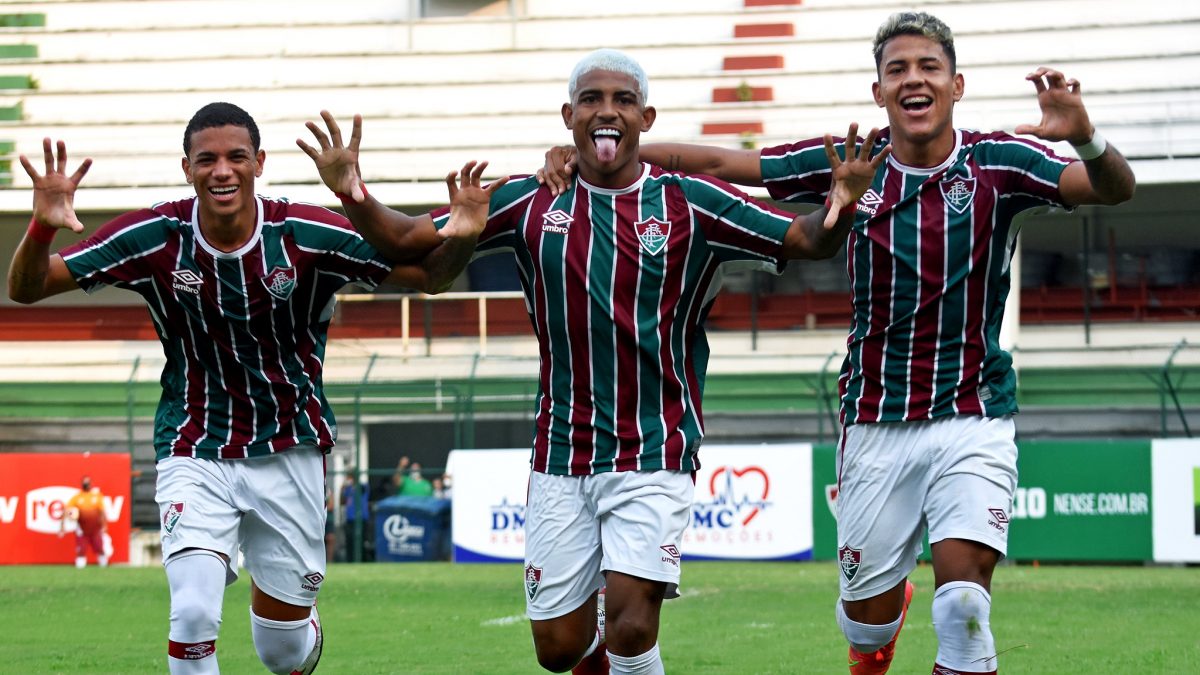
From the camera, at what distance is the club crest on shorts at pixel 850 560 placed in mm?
6465

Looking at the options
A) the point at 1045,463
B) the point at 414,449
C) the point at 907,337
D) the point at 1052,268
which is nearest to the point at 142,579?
the point at 414,449

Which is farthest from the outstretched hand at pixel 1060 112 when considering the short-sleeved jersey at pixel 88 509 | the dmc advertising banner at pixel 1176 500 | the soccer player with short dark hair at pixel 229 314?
the short-sleeved jersey at pixel 88 509

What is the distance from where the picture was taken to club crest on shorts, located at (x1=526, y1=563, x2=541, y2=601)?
603 cm

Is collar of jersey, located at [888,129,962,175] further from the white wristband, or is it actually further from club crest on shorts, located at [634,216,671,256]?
club crest on shorts, located at [634,216,671,256]

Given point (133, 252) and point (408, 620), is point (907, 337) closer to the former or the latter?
point (133, 252)

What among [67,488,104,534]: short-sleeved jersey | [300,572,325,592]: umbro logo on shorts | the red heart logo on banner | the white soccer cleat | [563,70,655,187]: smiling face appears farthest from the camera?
[67,488,104,534]: short-sleeved jersey

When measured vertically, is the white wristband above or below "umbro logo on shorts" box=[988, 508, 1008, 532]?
above

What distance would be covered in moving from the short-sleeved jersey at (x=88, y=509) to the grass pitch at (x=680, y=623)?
2.62m

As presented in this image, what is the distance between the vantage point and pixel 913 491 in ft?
20.8

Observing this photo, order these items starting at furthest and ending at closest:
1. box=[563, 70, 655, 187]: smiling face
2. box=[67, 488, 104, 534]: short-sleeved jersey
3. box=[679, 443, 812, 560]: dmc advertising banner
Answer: box=[67, 488, 104, 534]: short-sleeved jersey
box=[679, 443, 812, 560]: dmc advertising banner
box=[563, 70, 655, 187]: smiling face

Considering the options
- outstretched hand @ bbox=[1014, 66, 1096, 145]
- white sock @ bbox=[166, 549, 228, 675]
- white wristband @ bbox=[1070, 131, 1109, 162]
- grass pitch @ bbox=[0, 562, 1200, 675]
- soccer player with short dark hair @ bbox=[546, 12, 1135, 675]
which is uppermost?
outstretched hand @ bbox=[1014, 66, 1096, 145]

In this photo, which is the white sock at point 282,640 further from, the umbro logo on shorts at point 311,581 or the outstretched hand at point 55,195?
the outstretched hand at point 55,195

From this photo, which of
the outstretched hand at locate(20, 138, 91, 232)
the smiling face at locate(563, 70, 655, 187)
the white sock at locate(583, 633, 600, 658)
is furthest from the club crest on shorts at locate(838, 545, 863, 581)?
the outstretched hand at locate(20, 138, 91, 232)

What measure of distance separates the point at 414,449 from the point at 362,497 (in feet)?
10.0
